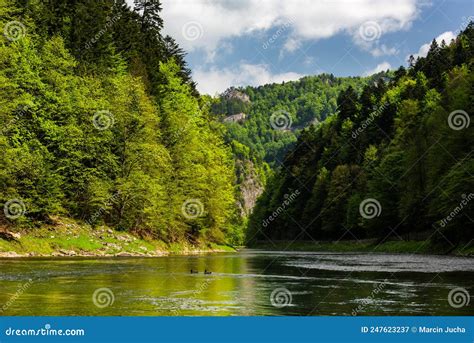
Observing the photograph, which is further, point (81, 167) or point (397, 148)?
point (397, 148)

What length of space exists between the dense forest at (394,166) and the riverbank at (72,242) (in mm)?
18006

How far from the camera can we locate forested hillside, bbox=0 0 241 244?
49.0 metres

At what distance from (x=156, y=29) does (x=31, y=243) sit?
6753cm

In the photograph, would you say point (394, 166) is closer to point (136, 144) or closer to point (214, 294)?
point (136, 144)

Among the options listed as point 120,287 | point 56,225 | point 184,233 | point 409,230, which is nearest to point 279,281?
point 120,287

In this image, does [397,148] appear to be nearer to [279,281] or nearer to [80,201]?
[80,201]

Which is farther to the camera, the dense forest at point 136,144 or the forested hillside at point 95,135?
the dense forest at point 136,144

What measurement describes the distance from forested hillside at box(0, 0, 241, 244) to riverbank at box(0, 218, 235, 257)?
1.05 metres

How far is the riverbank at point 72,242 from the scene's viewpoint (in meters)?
44.3

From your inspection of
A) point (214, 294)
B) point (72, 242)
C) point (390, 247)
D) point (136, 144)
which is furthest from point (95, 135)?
point (390, 247)

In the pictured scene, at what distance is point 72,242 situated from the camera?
5012 centimetres

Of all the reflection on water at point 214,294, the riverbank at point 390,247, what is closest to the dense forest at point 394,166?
the riverbank at point 390,247

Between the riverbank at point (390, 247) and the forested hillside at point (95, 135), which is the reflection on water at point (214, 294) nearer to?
the forested hillside at point (95, 135)

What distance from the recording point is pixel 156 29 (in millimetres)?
105125
